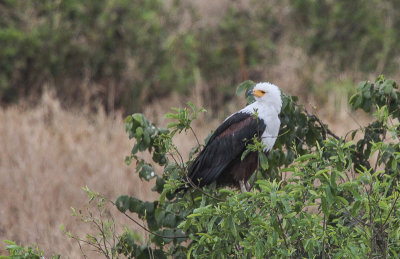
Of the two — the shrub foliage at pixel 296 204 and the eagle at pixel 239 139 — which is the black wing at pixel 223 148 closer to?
the eagle at pixel 239 139

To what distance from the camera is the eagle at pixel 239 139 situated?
462 centimetres

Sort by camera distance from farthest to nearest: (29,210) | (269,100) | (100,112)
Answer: (100,112)
(29,210)
(269,100)

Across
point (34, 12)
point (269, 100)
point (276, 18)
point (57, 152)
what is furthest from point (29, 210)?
point (276, 18)

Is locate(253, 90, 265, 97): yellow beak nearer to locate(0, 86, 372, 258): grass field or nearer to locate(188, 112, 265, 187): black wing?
locate(188, 112, 265, 187): black wing

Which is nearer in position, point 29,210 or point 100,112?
point 29,210

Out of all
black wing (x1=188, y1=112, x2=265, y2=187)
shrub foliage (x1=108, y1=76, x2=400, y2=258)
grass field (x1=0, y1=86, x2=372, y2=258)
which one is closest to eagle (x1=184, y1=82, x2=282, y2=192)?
black wing (x1=188, y1=112, x2=265, y2=187)

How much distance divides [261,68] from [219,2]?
2437mm

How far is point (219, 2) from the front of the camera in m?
14.0

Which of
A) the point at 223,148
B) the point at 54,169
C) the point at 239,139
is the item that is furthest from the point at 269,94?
the point at 54,169

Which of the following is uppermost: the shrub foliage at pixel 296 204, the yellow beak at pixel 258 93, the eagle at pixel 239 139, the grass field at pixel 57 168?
the grass field at pixel 57 168

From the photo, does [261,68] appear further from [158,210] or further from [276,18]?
[158,210]

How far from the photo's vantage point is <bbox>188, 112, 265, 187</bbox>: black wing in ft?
15.4

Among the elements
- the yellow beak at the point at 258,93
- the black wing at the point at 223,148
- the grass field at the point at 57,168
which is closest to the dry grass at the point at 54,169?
the grass field at the point at 57,168

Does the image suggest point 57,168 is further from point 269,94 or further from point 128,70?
point 269,94
